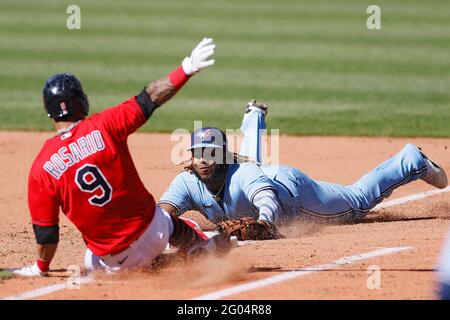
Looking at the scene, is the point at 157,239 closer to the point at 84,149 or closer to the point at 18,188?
the point at 84,149

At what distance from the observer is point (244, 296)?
197 inches

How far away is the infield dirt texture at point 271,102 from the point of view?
18.0 feet

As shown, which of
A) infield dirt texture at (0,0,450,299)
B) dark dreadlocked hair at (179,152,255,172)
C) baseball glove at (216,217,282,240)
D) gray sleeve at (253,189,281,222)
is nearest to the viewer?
infield dirt texture at (0,0,450,299)

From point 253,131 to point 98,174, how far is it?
2.90m

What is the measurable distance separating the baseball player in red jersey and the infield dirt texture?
0.31 m

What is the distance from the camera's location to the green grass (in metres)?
12.7

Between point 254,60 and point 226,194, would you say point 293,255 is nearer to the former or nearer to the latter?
point 226,194

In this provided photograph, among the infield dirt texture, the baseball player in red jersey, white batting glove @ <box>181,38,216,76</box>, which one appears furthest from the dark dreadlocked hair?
white batting glove @ <box>181,38,216,76</box>

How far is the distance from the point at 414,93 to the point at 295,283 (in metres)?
9.21

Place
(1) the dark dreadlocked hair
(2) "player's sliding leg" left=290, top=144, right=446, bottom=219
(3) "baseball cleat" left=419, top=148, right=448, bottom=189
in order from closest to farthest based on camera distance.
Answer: (1) the dark dreadlocked hair → (2) "player's sliding leg" left=290, top=144, right=446, bottom=219 → (3) "baseball cleat" left=419, top=148, right=448, bottom=189

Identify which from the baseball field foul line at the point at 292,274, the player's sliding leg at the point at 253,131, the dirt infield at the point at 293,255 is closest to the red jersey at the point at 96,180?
the dirt infield at the point at 293,255

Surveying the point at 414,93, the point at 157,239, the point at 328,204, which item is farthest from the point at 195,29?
the point at 157,239

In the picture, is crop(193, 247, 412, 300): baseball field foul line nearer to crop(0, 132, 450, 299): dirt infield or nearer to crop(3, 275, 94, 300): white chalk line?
crop(0, 132, 450, 299): dirt infield

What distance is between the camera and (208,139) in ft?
22.1
